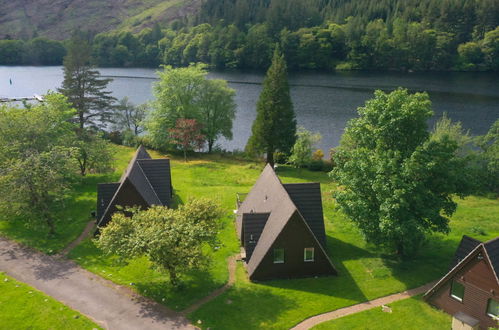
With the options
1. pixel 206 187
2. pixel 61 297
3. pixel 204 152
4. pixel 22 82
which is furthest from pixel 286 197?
pixel 22 82

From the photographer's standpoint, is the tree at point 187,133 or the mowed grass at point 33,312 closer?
the mowed grass at point 33,312

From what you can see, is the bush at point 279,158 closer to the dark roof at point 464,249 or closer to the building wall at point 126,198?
the building wall at point 126,198

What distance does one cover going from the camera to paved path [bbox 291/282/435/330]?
26.0 m

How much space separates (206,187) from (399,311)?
92.7 feet

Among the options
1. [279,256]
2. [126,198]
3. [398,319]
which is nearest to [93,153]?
[126,198]

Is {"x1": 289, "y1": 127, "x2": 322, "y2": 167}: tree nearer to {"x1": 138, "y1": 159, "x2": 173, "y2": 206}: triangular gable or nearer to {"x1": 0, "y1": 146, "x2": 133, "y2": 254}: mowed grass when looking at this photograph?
{"x1": 138, "y1": 159, "x2": 173, "y2": 206}: triangular gable

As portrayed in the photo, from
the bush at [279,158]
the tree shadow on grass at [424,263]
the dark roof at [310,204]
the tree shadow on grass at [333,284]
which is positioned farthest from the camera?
the bush at [279,158]

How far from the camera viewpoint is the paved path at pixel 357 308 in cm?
2597

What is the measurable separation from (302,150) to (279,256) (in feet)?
101

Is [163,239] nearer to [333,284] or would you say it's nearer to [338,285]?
[333,284]

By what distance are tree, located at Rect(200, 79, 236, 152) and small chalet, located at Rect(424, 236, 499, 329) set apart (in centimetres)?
4976

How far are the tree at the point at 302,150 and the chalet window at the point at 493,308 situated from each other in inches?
1430

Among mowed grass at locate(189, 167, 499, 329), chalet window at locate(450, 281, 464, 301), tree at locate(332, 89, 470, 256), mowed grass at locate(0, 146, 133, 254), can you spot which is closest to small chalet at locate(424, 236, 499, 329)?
chalet window at locate(450, 281, 464, 301)

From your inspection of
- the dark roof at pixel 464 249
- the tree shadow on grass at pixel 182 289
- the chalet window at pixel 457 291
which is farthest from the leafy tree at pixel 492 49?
the tree shadow on grass at pixel 182 289
